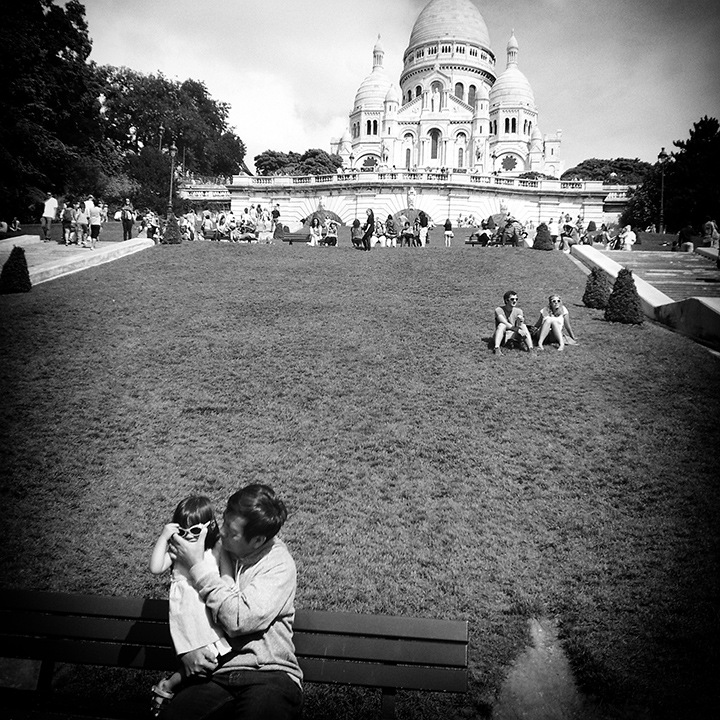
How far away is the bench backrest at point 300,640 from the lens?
2.74m

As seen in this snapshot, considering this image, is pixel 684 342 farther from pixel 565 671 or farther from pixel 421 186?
pixel 421 186

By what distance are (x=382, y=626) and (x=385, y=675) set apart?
206 mm

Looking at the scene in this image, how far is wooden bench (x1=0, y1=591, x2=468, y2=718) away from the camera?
274cm

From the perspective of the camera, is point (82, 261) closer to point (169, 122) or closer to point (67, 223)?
point (67, 223)

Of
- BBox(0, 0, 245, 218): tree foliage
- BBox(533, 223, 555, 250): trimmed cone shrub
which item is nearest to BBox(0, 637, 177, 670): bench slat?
BBox(0, 0, 245, 218): tree foliage

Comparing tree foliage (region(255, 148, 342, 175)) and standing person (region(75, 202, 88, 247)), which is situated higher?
tree foliage (region(255, 148, 342, 175))

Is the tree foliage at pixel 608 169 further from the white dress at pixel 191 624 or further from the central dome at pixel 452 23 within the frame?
the white dress at pixel 191 624

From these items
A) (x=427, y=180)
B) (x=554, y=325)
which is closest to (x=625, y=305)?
(x=554, y=325)

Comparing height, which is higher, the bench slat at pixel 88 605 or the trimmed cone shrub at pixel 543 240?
the trimmed cone shrub at pixel 543 240

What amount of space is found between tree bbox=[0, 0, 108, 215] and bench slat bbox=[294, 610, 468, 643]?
19.4 meters

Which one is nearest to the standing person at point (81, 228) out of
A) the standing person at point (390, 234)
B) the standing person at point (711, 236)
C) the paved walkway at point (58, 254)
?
the paved walkway at point (58, 254)

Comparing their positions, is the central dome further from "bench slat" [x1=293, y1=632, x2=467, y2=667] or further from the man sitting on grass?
"bench slat" [x1=293, y1=632, x2=467, y2=667]

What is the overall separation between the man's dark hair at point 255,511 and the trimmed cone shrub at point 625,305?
993 centimetres

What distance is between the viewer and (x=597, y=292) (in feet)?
41.6
